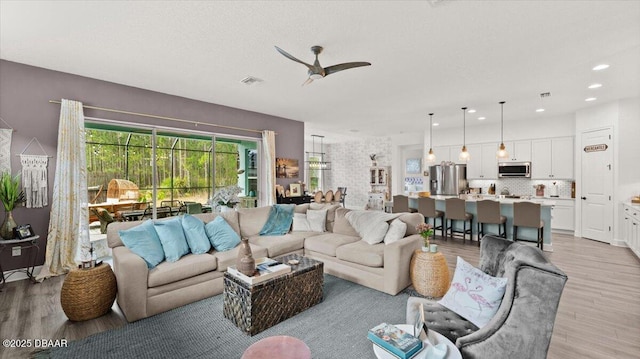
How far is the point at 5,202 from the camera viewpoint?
3455mm

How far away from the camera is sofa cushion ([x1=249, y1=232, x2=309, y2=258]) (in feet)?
11.9

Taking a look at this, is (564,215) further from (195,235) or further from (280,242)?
(195,235)

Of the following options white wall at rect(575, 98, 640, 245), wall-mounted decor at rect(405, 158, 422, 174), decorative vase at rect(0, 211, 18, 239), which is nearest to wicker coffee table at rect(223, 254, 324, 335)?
decorative vase at rect(0, 211, 18, 239)

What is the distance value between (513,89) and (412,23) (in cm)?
304

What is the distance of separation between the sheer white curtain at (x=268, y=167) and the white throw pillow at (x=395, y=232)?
368 centimetres

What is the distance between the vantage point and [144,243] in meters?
2.86

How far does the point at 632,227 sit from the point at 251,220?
636 centimetres

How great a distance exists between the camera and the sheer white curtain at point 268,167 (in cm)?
661

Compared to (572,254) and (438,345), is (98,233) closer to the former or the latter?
(438,345)

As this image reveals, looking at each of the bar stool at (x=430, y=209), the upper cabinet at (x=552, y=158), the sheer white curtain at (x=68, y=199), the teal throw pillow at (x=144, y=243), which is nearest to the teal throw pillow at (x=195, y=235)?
the teal throw pillow at (x=144, y=243)

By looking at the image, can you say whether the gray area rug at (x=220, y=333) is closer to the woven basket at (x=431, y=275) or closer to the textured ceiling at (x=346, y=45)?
the woven basket at (x=431, y=275)

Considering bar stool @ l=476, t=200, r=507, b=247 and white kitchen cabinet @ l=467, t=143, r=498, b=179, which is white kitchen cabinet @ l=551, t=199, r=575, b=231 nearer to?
white kitchen cabinet @ l=467, t=143, r=498, b=179

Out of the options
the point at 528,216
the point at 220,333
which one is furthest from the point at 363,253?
the point at 528,216

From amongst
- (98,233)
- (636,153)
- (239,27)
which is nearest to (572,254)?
(636,153)
